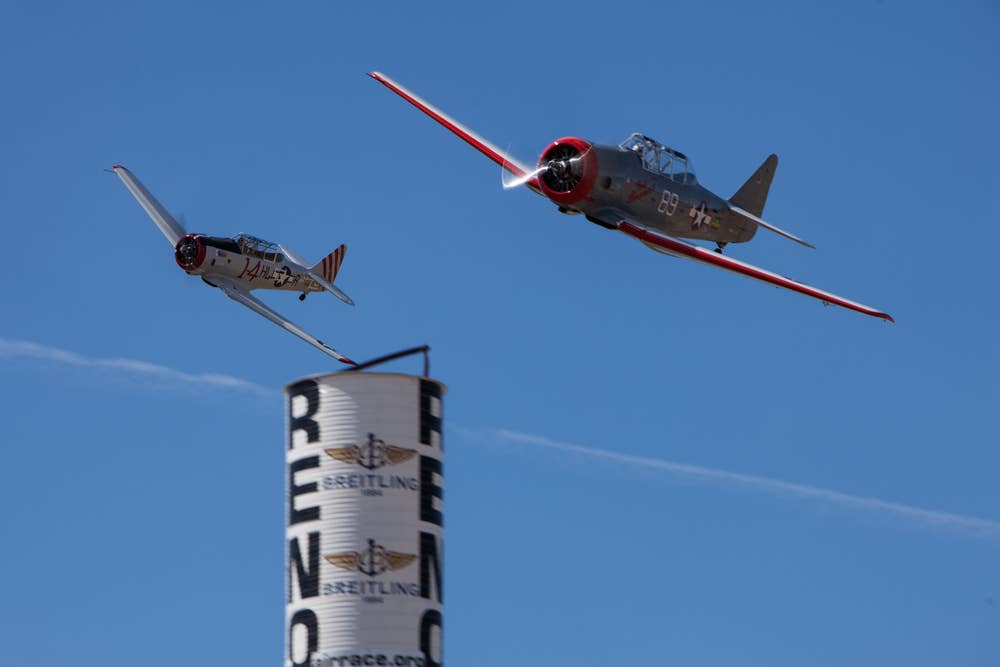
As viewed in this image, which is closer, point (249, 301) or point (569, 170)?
point (569, 170)

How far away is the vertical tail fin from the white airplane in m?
→ 21.0

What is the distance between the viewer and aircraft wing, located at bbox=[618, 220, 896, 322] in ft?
200

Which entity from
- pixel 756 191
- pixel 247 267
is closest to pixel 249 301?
pixel 247 267

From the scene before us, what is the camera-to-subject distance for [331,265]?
308ft

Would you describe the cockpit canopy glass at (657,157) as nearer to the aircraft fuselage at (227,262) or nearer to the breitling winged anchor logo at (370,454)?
the breitling winged anchor logo at (370,454)

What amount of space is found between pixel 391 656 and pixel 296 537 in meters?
4.53

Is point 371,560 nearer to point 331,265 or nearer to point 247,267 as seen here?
point 247,267

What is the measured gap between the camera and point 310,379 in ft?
176

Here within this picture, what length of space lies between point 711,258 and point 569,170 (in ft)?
21.0

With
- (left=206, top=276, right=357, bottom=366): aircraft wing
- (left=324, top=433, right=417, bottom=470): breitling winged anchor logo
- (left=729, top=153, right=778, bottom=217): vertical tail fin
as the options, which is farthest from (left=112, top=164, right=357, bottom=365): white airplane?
(left=324, top=433, right=417, bottom=470): breitling winged anchor logo

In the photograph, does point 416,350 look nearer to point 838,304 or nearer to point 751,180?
point 838,304

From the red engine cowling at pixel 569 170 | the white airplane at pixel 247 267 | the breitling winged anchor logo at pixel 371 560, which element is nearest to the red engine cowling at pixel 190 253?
the white airplane at pixel 247 267

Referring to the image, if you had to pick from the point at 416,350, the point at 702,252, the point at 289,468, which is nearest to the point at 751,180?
the point at 702,252

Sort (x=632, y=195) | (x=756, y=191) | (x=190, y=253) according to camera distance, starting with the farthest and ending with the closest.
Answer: (x=190, y=253) < (x=756, y=191) < (x=632, y=195)
